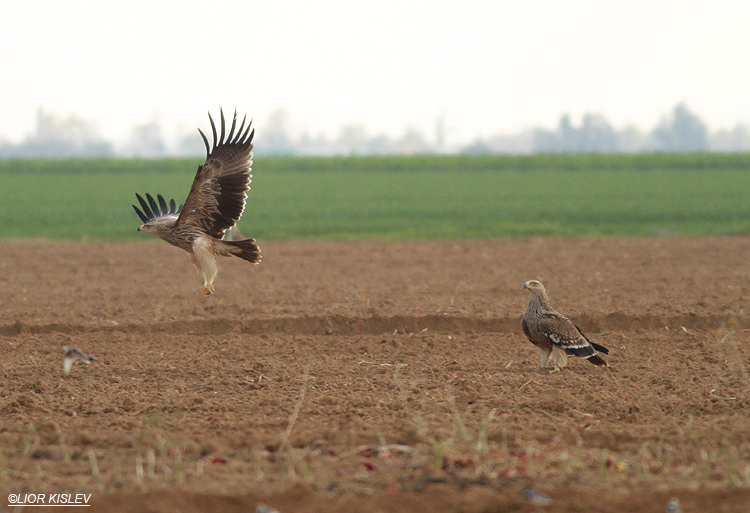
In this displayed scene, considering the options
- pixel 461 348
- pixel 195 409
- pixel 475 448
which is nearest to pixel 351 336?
pixel 461 348

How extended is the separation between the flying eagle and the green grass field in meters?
13.0

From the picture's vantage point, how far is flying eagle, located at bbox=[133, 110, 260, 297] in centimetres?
779

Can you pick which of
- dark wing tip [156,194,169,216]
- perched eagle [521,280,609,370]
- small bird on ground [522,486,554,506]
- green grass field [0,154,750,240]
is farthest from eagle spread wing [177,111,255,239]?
green grass field [0,154,750,240]

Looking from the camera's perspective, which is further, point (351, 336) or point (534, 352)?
point (351, 336)

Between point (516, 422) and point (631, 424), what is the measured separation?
916 mm

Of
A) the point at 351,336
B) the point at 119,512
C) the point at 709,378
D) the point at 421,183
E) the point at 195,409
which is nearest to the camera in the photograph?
the point at 119,512

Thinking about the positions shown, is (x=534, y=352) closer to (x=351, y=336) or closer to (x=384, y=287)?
(x=351, y=336)

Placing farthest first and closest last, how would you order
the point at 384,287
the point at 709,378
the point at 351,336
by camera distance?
1. the point at 384,287
2. the point at 351,336
3. the point at 709,378

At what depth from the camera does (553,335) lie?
6945mm

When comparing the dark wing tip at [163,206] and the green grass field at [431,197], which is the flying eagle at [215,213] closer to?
the dark wing tip at [163,206]

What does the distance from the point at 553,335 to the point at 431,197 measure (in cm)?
2286

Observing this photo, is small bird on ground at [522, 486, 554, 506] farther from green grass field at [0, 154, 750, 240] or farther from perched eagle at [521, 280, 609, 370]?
green grass field at [0, 154, 750, 240]

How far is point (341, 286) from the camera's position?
12.3 m

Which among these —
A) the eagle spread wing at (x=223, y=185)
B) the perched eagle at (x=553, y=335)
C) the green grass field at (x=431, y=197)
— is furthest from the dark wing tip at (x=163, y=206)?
the green grass field at (x=431, y=197)
